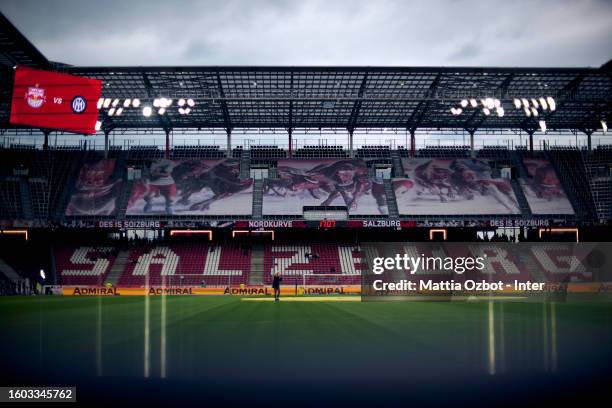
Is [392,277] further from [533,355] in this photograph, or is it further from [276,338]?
[533,355]

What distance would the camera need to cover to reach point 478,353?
37.9 feet

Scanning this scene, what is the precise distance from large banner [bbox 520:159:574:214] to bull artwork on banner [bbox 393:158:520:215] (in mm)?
2030

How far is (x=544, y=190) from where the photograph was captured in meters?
58.1

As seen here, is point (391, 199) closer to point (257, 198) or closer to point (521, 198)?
point (521, 198)

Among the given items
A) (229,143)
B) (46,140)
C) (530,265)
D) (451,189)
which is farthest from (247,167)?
(530,265)

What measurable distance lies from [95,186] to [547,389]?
55336 mm

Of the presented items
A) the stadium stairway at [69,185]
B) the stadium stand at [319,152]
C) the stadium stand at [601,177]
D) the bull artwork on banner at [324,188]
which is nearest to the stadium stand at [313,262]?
the bull artwork on banner at [324,188]

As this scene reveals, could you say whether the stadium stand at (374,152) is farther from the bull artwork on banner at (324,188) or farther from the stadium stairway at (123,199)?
the stadium stairway at (123,199)

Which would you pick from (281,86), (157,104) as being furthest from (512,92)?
(157,104)

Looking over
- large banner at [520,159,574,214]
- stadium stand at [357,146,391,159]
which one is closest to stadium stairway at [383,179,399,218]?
stadium stand at [357,146,391,159]

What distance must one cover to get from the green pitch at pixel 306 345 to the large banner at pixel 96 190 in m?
35.4

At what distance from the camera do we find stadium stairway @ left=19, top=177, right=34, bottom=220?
Answer: 175 ft

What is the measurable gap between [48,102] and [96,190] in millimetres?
29460

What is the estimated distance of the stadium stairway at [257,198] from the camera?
2163 inches
